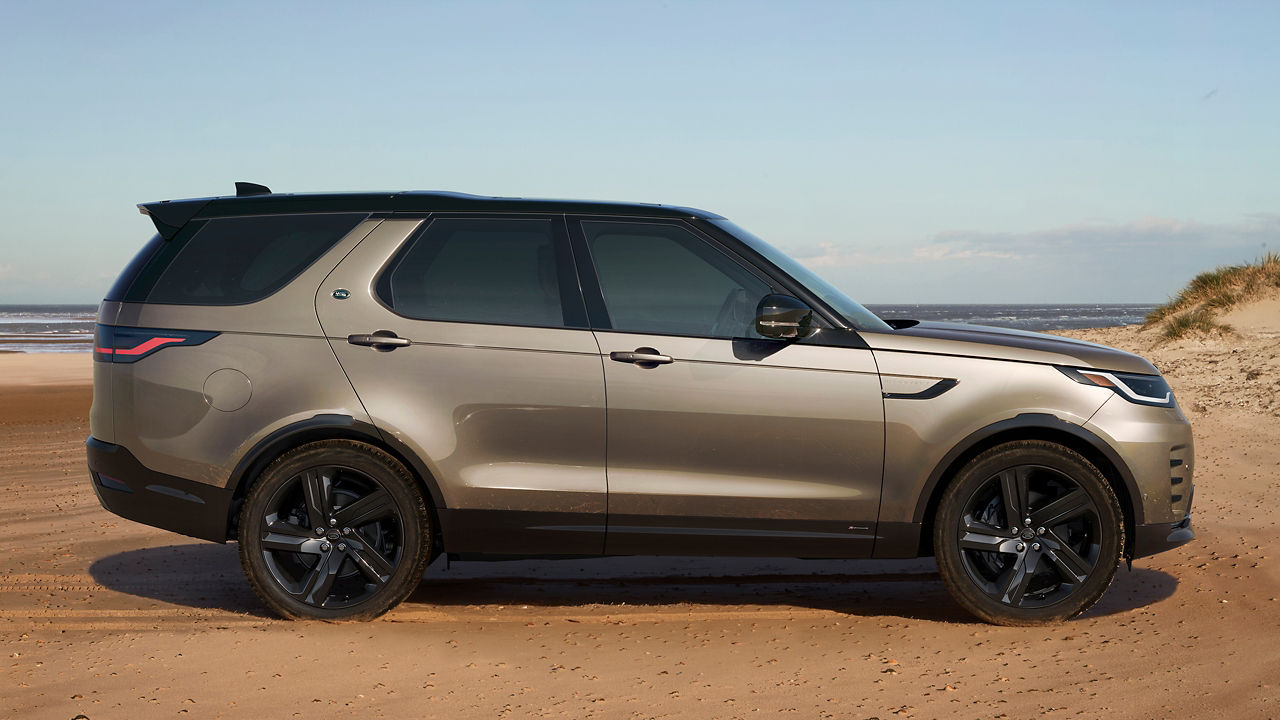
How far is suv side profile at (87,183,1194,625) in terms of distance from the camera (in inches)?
192

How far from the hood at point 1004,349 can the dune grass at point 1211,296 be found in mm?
13427

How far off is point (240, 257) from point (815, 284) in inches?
111

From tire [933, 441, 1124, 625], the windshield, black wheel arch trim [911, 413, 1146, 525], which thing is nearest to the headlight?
black wheel arch trim [911, 413, 1146, 525]

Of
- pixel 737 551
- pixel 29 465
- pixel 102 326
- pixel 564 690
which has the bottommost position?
pixel 29 465

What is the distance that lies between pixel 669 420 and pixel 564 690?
129cm

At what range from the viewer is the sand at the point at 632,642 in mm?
3973

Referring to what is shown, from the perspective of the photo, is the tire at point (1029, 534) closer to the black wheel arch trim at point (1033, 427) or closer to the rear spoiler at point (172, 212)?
the black wheel arch trim at point (1033, 427)

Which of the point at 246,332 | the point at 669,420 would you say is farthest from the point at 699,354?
the point at 246,332

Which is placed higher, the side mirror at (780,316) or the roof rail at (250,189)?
the roof rail at (250,189)

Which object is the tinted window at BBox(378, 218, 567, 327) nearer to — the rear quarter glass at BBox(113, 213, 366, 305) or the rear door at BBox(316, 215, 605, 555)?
the rear door at BBox(316, 215, 605, 555)

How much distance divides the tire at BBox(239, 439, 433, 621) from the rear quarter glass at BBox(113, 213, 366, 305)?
0.84 m

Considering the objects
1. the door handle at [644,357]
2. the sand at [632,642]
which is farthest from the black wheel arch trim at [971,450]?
the door handle at [644,357]

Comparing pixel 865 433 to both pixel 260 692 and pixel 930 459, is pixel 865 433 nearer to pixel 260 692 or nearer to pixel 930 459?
pixel 930 459

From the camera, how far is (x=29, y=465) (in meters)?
10.3
